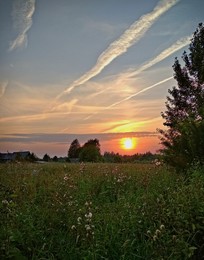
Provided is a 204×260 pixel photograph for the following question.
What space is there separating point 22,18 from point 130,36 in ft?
19.3

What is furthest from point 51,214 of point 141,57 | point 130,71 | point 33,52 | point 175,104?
point 175,104

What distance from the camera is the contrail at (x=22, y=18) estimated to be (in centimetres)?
807

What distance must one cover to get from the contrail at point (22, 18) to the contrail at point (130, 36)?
306 cm

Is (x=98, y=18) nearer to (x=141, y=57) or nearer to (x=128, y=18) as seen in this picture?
(x=128, y=18)

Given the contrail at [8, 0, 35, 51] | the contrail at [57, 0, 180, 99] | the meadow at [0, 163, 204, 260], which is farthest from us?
the contrail at [57, 0, 180, 99]

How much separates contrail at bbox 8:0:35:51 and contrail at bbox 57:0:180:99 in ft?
10.0

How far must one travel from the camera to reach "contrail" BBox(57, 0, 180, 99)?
12089 millimetres

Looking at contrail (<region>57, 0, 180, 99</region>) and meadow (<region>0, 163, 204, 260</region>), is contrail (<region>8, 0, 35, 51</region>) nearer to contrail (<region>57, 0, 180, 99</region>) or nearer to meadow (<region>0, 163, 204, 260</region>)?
contrail (<region>57, 0, 180, 99</region>)

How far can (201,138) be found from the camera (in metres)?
9.35

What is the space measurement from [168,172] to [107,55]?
6198 millimetres

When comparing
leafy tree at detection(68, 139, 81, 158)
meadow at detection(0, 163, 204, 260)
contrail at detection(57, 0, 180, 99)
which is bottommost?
meadow at detection(0, 163, 204, 260)

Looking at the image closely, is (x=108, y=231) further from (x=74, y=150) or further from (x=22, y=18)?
(x=74, y=150)

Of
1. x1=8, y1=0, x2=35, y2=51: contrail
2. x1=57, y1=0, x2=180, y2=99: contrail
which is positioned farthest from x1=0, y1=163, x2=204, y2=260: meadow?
x1=57, y1=0, x2=180, y2=99: contrail

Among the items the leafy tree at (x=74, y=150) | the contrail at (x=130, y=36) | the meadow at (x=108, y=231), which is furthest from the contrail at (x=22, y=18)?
the leafy tree at (x=74, y=150)
